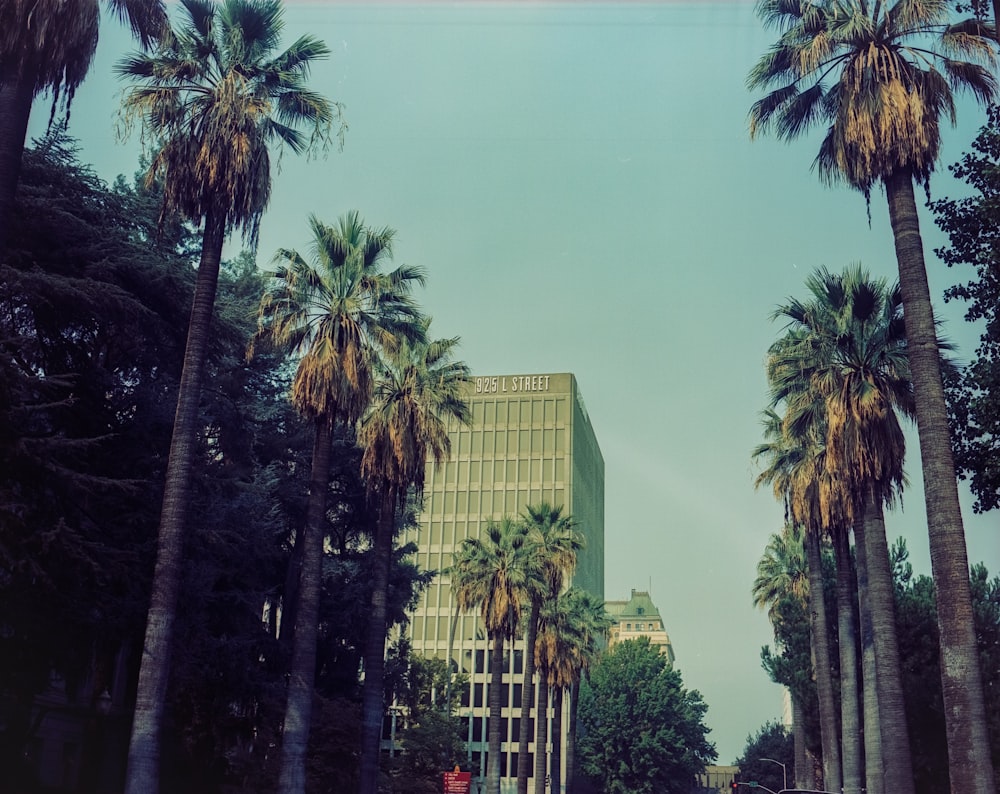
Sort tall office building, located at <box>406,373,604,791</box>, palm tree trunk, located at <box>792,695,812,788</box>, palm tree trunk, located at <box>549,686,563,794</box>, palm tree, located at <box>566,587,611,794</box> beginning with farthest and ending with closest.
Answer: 1. tall office building, located at <box>406,373,604,791</box>
2. palm tree trunk, located at <box>549,686,563,794</box>
3. palm tree, located at <box>566,587,611,794</box>
4. palm tree trunk, located at <box>792,695,812,788</box>

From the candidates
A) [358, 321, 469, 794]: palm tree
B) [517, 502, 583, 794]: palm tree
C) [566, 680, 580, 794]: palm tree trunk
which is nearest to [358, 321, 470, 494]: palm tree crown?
[358, 321, 469, 794]: palm tree

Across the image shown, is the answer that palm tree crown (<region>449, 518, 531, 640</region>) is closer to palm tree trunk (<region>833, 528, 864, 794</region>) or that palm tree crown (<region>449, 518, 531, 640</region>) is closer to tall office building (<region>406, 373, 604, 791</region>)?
palm tree trunk (<region>833, 528, 864, 794</region>)

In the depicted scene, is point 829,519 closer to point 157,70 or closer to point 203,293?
point 203,293

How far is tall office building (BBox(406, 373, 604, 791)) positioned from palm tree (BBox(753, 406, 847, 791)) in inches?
3631

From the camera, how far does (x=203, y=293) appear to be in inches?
937

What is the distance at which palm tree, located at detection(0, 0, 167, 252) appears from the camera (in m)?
20.6

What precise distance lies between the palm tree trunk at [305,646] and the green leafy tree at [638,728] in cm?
6265

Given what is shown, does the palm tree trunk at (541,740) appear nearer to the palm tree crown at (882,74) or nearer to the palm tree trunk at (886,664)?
the palm tree trunk at (886,664)

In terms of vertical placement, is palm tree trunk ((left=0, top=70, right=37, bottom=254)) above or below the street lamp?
above

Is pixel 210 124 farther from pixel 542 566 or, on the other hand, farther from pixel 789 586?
pixel 789 586

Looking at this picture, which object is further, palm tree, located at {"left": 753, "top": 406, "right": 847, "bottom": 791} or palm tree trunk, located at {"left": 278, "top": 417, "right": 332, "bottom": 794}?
palm tree, located at {"left": 753, "top": 406, "right": 847, "bottom": 791}

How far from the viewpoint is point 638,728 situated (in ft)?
283

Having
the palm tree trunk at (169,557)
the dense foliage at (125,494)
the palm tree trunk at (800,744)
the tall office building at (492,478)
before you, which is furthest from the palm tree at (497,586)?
the tall office building at (492,478)

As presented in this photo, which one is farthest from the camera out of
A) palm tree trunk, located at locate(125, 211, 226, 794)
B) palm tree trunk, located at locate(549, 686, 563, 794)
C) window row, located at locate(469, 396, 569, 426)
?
window row, located at locate(469, 396, 569, 426)
